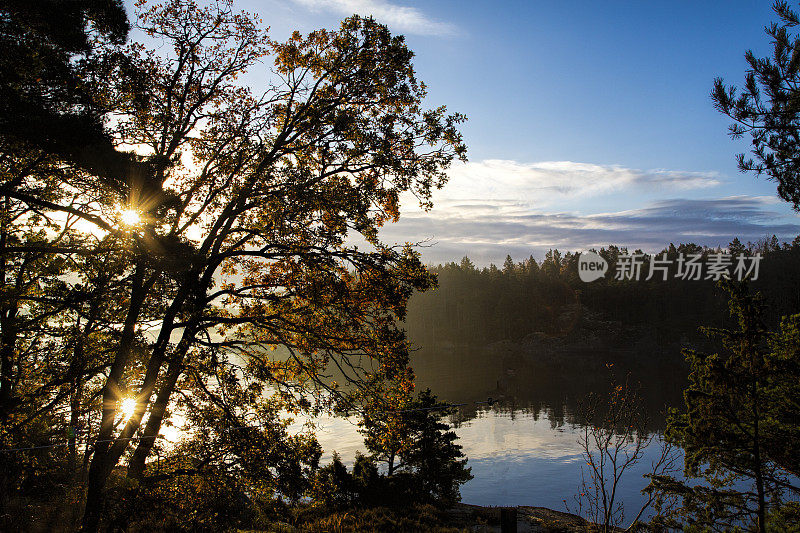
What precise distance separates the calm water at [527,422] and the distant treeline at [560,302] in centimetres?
3186

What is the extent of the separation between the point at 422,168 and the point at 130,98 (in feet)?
21.0

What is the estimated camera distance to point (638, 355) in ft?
368

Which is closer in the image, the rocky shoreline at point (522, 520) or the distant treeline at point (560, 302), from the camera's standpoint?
the rocky shoreline at point (522, 520)

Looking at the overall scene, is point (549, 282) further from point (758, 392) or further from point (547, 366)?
point (758, 392)

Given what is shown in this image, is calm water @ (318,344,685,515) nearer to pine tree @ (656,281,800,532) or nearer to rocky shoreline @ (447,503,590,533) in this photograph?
pine tree @ (656,281,800,532)

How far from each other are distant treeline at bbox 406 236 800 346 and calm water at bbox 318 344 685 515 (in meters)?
31.9

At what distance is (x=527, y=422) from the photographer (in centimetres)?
5019

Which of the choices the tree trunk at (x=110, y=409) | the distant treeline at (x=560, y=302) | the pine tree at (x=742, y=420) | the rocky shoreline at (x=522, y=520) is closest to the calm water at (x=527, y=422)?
the pine tree at (x=742, y=420)

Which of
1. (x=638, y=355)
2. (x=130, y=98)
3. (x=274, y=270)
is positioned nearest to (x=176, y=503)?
(x=274, y=270)

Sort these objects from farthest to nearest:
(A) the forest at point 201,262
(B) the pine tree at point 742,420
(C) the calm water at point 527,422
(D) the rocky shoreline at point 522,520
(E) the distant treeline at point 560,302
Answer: (E) the distant treeline at point 560,302
(C) the calm water at point 527,422
(D) the rocky shoreline at point 522,520
(B) the pine tree at point 742,420
(A) the forest at point 201,262

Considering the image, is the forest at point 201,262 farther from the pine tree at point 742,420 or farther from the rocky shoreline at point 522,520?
the rocky shoreline at point 522,520

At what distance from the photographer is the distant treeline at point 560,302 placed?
127 meters

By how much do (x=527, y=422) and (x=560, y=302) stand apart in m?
94.7

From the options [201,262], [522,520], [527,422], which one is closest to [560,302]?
[527,422]
